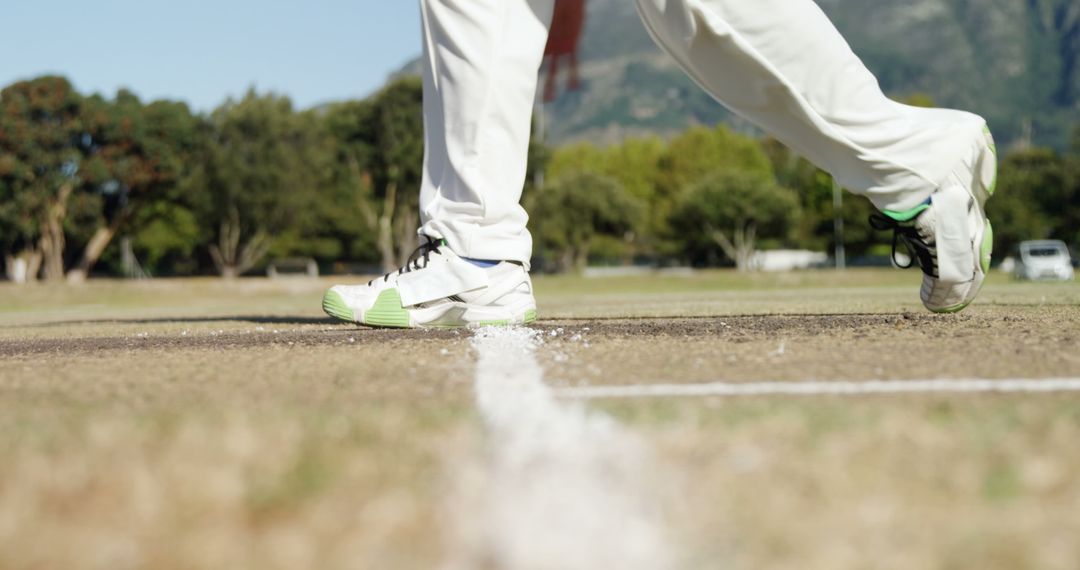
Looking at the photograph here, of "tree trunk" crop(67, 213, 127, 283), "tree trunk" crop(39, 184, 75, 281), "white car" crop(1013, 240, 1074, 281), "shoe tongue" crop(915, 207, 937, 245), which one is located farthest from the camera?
"tree trunk" crop(67, 213, 127, 283)

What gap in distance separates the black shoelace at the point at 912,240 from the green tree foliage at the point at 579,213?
4215cm

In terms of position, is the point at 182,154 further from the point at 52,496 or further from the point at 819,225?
the point at 52,496

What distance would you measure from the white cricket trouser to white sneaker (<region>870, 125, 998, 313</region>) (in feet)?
0.13

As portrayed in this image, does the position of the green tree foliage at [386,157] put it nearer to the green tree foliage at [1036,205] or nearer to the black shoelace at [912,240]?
the green tree foliage at [1036,205]

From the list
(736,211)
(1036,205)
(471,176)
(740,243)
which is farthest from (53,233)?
(1036,205)

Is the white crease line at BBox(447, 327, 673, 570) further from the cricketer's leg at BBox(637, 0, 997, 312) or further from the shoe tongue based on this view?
the shoe tongue

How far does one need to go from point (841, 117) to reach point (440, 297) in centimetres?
120

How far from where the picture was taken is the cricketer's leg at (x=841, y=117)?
249cm

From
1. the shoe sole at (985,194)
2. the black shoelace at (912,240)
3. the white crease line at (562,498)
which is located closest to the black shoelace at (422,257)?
the black shoelace at (912,240)

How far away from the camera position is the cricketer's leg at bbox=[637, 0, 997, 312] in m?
2.49

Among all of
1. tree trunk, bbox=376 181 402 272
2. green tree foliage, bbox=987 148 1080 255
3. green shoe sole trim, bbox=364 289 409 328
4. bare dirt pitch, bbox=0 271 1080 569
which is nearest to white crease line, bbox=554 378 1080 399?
bare dirt pitch, bbox=0 271 1080 569

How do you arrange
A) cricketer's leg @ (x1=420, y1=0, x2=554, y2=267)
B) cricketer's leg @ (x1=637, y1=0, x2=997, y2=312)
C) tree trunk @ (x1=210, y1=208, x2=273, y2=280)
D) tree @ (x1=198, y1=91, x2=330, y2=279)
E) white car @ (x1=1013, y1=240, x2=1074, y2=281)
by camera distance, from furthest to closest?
tree trunk @ (x1=210, y1=208, x2=273, y2=280)
tree @ (x1=198, y1=91, x2=330, y2=279)
white car @ (x1=1013, y1=240, x2=1074, y2=281)
cricketer's leg @ (x1=420, y1=0, x2=554, y2=267)
cricketer's leg @ (x1=637, y1=0, x2=997, y2=312)

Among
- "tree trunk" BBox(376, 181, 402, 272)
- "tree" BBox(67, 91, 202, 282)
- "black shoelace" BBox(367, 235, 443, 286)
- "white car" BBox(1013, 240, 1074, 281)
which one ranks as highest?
"tree" BBox(67, 91, 202, 282)

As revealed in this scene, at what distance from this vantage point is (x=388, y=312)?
291cm
